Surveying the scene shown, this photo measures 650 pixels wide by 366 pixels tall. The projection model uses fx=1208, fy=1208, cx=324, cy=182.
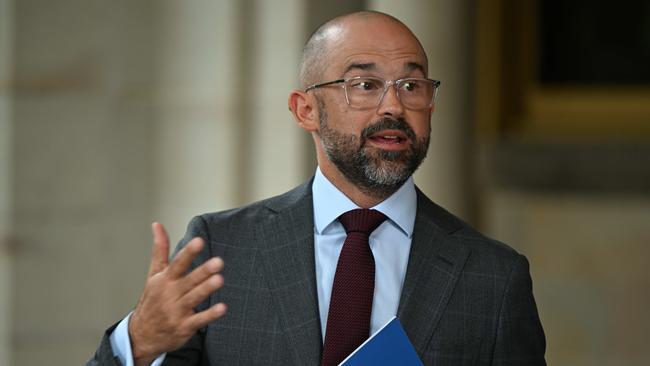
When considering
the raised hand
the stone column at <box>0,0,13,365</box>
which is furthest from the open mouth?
the stone column at <box>0,0,13,365</box>

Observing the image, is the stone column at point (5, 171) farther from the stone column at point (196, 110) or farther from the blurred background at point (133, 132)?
the stone column at point (196, 110)

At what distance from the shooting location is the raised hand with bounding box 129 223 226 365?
1852 mm

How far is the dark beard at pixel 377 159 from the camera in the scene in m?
2.14

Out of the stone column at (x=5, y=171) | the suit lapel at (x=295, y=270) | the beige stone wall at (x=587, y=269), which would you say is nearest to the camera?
the suit lapel at (x=295, y=270)

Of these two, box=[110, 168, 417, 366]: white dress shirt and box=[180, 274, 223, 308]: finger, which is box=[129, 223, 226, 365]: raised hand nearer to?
box=[180, 274, 223, 308]: finger

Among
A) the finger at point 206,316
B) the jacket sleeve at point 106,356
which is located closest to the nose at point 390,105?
the finger at point 206,316

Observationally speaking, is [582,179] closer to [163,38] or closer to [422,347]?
[163,38]

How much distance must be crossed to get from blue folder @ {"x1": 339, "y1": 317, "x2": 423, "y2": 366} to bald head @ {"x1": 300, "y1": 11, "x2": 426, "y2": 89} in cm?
54

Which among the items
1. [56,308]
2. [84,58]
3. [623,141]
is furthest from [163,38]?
[623,141]

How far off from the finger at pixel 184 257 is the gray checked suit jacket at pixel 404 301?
237 mm

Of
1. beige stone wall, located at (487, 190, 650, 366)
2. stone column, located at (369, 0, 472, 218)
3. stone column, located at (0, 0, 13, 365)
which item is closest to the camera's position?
stone column, located at (0, 0, 13, 365)

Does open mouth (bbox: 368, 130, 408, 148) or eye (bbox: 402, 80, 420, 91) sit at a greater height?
eye (bbox: 402, 80, 420, 91)

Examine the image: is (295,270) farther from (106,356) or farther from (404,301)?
(106,356)

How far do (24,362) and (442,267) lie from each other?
7.16 ft
